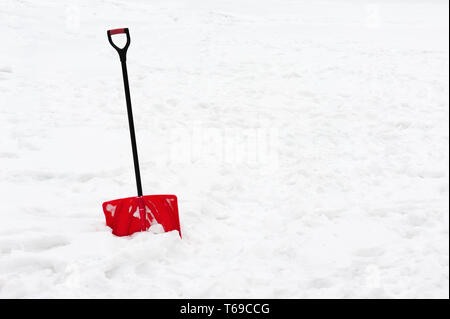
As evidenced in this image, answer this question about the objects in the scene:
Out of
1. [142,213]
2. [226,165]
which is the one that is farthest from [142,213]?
[226,165]

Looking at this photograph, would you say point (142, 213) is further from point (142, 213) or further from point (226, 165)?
point (226, 165)

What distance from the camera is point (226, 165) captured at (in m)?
5.02

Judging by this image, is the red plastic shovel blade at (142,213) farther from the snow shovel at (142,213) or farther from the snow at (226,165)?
the snow at (226,165)

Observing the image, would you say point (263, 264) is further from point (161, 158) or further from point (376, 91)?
point (376, 91)

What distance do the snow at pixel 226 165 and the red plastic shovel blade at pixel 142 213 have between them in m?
0.10

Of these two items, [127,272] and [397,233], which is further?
[397,233]

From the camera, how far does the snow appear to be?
3.05m

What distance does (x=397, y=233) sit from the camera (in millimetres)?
3533

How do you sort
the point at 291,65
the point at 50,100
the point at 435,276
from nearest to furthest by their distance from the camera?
the point at 435,276
the point at 50,100
the point at 291,65

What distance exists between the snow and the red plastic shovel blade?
4.1 inches

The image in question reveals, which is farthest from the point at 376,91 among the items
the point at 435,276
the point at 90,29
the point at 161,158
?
the point at 90,29

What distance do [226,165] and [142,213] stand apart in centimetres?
179

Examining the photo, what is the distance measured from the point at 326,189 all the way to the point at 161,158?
1.97m
